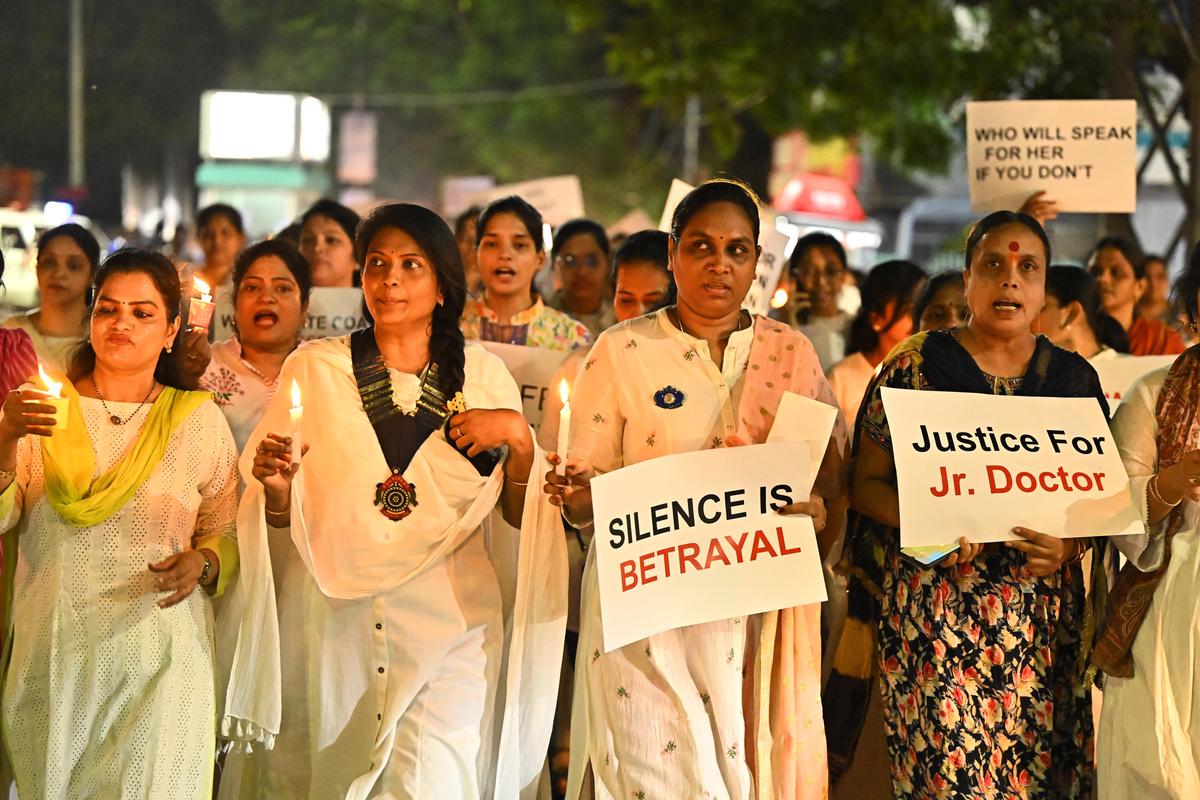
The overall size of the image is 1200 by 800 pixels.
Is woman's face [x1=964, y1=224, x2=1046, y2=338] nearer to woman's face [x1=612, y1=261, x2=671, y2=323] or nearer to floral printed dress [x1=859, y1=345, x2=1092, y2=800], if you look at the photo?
floral printed dress [x1=859, y1=345, x2=1092, y2=800]

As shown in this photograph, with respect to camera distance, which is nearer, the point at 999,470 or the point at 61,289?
the point at 999,470

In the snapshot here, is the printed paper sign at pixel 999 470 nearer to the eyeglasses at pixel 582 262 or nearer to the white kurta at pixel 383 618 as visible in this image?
the white kurta at pixel 383 618

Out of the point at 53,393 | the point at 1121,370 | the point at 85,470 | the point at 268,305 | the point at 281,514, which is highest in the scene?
the point at 268,305

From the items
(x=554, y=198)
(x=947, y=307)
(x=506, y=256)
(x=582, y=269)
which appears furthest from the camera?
(x=554, y=198)

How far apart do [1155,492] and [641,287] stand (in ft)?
8.00

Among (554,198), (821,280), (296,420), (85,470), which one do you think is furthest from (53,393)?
(554,198)

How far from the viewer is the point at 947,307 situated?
6.52 metres

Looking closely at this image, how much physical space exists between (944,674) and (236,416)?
275 cm

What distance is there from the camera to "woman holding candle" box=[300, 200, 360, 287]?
25.6 feet

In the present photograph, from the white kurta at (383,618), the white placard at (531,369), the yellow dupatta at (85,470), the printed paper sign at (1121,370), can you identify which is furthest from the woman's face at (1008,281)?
the yellow dupatta at (85,470)

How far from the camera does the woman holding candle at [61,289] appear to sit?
269 inches

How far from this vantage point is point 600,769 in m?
4.78

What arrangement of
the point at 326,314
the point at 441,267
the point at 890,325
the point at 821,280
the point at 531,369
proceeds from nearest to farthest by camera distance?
the point at 441,267 → the point at 531,369 → the point at 890,325 → the point at 326,314 → the point at 821,280

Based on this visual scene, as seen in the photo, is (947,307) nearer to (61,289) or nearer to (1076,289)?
(1076,289)
